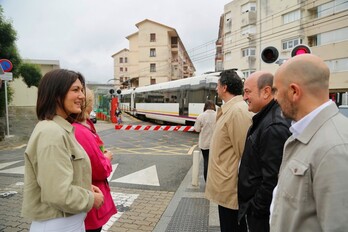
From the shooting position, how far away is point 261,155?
7.27 feet

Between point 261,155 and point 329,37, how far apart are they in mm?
31559

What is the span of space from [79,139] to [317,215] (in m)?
1.74

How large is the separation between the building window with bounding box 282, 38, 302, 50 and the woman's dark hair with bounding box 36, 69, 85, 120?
3334cm

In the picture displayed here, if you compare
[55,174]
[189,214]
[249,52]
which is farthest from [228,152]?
[249,52]

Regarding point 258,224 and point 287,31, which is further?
point 287,31

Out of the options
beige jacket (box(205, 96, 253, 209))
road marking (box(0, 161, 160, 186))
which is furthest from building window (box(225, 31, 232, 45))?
beige jacket (box(205, 96, 253, 209))

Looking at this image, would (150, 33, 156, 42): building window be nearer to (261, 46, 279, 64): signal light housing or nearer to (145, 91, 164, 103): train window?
(145, 91, 164, 103): train window

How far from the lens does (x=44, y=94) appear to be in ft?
6.44

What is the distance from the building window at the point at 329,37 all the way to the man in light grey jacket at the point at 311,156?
3118 cm

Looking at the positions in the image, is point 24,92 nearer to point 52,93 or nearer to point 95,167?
point 95,167

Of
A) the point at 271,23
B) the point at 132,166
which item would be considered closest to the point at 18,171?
the point at 132,166

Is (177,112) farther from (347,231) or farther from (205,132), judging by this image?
(347,231)

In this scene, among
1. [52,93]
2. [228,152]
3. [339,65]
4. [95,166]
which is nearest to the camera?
[52,93]

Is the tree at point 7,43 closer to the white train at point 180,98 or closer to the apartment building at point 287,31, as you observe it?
the white train at point 180,98
